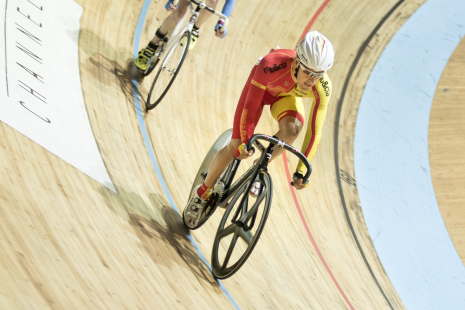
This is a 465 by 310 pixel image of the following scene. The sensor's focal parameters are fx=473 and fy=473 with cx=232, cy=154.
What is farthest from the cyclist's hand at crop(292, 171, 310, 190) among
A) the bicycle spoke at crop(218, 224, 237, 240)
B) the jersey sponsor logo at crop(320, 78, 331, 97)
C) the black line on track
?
the black line on track

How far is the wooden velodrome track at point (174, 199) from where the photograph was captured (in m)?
2.37

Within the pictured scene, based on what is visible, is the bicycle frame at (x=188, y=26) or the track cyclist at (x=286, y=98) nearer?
the track cyclist at (x=286, y=98)

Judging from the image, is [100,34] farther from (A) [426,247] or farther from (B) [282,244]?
(A) [426,247]

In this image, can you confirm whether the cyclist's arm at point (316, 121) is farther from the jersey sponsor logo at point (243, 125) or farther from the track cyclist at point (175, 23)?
the track cyclist at point (175, 23)

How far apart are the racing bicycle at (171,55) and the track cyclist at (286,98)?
1162mm

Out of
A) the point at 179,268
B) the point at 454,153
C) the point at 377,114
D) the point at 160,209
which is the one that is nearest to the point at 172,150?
the point at 160,209

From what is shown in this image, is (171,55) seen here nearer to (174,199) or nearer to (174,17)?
(174,17)

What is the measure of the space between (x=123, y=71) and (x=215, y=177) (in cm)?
212

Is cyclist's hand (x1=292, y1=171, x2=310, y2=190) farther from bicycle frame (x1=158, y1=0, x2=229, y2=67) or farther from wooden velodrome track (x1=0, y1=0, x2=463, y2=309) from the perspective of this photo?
bicycle frame (x1=158, y1=0, x2=229, y2=67)

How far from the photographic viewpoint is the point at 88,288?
7.43 feet

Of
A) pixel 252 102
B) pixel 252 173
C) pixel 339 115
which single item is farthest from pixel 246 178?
pixel 339 115

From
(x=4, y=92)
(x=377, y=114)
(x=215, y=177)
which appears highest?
(x=377, y=114)

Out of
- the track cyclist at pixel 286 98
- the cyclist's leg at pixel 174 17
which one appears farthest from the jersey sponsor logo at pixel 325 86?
the cyclist's leg at pixel 174 17

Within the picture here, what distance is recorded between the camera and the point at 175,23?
4551 mm
